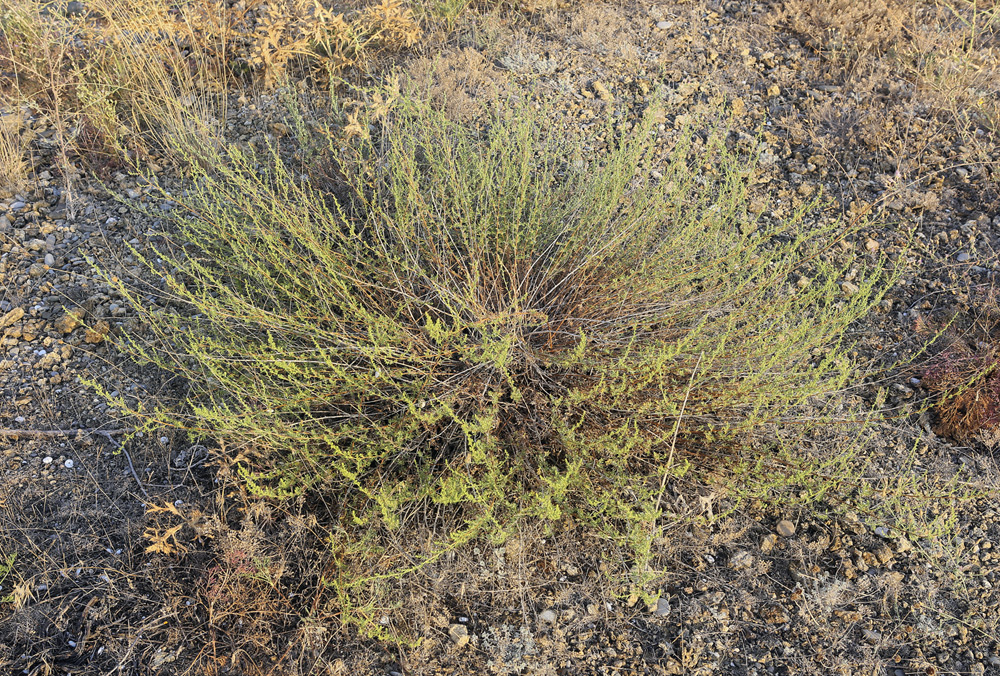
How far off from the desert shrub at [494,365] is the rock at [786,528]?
0.31 m

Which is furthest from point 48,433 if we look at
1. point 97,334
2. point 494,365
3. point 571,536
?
point 571,536

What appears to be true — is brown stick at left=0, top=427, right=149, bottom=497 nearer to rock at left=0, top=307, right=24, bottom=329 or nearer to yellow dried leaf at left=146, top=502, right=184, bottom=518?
yellow dried leaf at left=146, top=502, right=184, bottom=518

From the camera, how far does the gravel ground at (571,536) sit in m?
2.25

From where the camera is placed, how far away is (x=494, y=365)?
8.04ft

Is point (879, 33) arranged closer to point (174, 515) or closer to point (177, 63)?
point (177, 63)

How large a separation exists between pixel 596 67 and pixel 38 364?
330 centimetres

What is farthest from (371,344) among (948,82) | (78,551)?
(948,82)

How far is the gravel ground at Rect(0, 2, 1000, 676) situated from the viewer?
2.25m

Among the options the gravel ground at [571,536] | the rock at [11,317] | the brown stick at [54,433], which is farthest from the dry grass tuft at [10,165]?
the brown stick at [54,433]

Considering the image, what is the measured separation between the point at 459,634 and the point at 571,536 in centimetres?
52

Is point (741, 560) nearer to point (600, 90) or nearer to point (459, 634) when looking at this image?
point (459, 634)

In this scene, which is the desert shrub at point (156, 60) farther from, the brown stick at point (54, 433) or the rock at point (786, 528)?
the rock at point (786, 528)

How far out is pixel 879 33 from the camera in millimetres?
4207

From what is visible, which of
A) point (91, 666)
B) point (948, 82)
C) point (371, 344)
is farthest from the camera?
point (948, 82)
